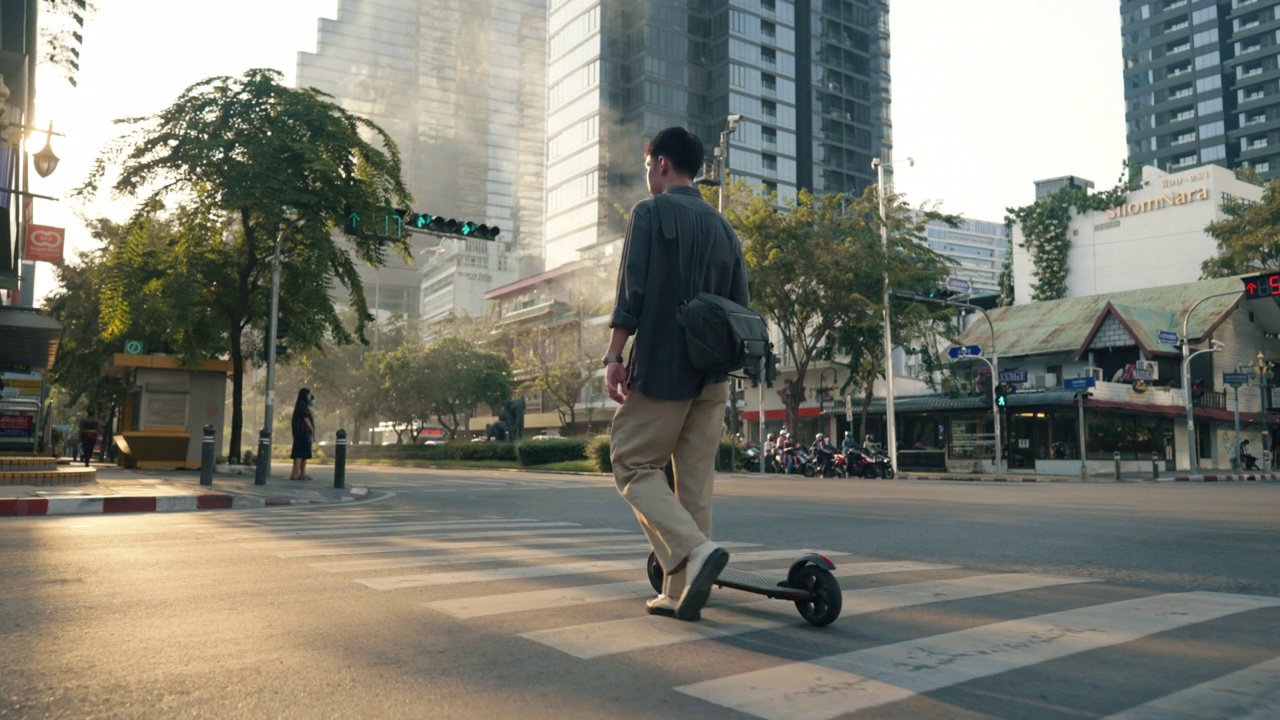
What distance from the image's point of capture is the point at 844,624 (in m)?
3.69

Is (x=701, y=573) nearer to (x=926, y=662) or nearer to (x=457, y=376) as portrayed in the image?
(x=926, y=662)

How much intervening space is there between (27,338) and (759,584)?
2730 cm

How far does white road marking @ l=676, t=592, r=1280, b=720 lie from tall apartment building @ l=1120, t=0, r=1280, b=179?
102 meters

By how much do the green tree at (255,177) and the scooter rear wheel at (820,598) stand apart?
16.4m

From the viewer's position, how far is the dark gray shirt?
12.4 ft

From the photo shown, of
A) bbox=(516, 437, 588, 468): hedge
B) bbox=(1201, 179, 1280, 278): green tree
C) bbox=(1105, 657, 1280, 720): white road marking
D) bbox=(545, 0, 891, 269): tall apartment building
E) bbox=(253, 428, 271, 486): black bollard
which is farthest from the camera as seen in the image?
bbox=(545, 0, 891, 269): tall apartment building

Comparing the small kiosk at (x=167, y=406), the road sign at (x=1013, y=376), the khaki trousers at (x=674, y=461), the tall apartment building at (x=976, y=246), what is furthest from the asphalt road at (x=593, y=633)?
the tall apartment building at (x=976, y=246)

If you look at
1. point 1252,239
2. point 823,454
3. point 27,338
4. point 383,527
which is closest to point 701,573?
point 383,527

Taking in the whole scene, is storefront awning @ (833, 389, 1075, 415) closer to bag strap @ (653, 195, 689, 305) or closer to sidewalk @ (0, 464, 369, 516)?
sidewalk @ (0, 464, 369, 516)

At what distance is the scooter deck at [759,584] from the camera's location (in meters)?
3.63

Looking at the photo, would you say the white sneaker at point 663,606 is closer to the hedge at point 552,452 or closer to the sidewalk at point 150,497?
the sidewalk at point 150,497

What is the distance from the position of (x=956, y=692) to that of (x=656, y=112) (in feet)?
272

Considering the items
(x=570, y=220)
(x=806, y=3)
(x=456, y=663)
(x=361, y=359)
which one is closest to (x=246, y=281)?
(x=456, y=663)

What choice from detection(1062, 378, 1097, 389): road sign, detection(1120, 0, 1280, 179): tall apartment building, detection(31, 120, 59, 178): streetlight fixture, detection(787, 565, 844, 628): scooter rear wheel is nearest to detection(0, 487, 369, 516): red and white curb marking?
detection(31, 120, 59, 178): streetlight fixture
